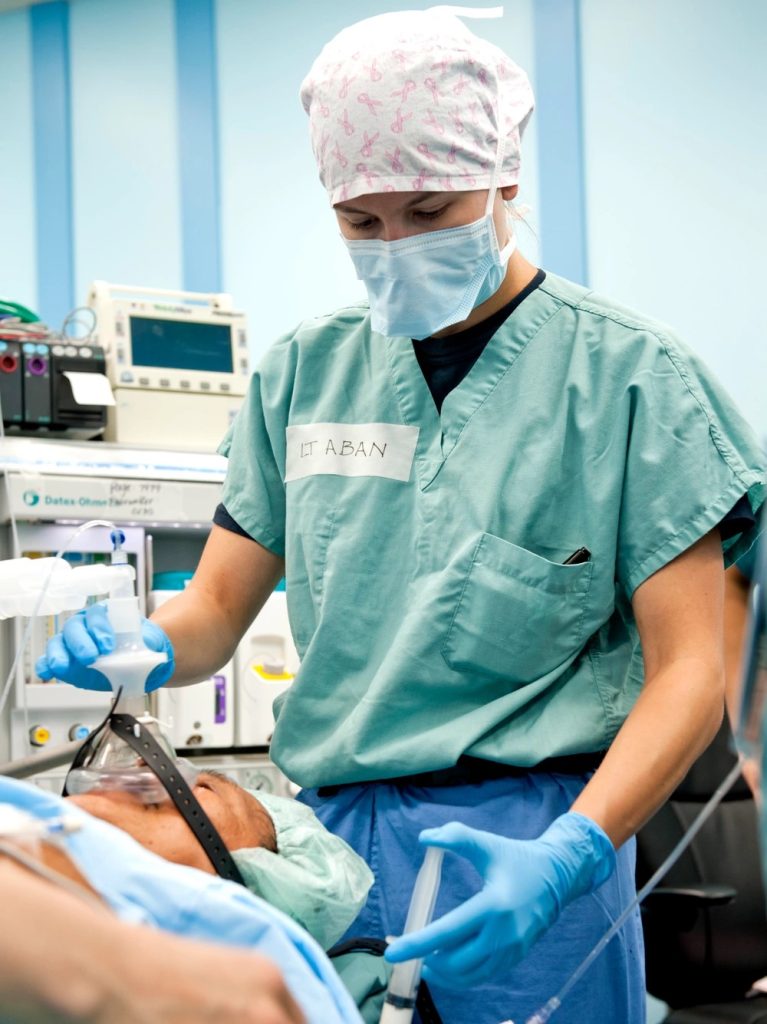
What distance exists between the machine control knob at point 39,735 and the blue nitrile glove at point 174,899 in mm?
1842

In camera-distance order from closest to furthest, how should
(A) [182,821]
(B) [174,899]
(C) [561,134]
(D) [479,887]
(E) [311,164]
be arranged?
(B) [174,899], (A) [182,821], (D) [479,887], (C) [561,134], (E) [311,164]

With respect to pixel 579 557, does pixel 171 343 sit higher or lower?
higher

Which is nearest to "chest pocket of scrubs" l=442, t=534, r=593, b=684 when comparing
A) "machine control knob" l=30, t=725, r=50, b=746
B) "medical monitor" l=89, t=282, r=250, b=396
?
"machine control knob" l=30, t=725, r=50, b=746

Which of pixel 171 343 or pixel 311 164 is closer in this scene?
pixel 171 343

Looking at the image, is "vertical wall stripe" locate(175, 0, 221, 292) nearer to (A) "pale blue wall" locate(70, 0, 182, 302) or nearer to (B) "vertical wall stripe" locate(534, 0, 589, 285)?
(A) "pale blue wall" locate(70, 0, 182, 302)

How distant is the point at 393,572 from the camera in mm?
1473

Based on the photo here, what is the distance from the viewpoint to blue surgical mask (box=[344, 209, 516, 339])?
1.46 meters

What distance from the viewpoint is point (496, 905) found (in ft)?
3.50

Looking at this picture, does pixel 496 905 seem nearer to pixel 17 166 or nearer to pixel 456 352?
pixel 456 352

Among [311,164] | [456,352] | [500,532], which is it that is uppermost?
[311,164]

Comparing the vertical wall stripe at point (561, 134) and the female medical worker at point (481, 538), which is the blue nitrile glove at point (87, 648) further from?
the vertical wall stripe at point (561, 134)

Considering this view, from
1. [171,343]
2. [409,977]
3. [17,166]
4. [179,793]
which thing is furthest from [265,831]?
[17,166]

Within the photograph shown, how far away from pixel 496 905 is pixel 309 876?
219mm

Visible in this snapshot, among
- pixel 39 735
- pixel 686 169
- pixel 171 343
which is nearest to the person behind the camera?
pixel 39 735
